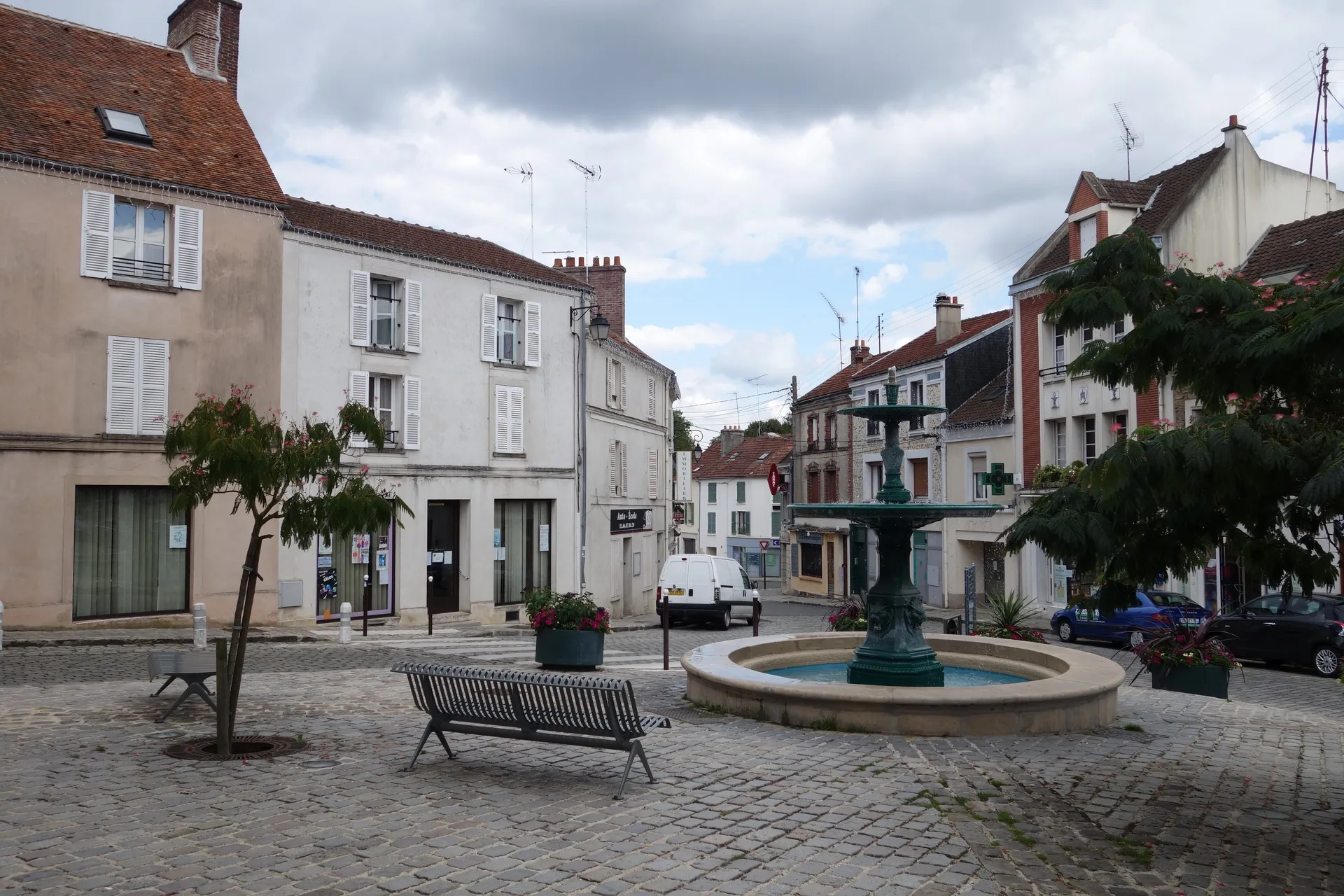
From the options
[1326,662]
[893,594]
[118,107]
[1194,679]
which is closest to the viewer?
[893,594]

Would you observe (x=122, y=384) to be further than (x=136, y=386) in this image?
No

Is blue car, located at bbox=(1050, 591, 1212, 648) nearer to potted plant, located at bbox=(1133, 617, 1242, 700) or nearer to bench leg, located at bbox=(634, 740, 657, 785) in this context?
potted plant, located at bbox=(1133, 617, 1242, 700)

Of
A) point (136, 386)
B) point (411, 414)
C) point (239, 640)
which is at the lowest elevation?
point (239, 640)

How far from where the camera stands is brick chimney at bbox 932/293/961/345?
40688 millimetres

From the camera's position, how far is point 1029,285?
33.4 meters

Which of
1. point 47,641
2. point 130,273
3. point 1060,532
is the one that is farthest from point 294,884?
point 130,273

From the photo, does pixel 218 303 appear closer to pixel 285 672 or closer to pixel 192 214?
pixel 192 214

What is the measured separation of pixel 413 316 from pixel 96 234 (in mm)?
7374

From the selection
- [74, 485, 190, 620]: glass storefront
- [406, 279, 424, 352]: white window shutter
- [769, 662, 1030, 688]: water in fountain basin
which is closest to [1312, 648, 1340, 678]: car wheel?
[769, 662, 1030, 688]: water in fountain basin

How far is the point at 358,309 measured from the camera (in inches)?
970

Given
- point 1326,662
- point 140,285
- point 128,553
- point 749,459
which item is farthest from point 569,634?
point 749,459

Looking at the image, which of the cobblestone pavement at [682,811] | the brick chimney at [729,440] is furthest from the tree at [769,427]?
the cobblestone pavement at [682,811]

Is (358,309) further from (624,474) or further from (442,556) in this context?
(624,474)

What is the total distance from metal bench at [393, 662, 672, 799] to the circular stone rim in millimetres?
1346
